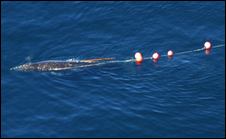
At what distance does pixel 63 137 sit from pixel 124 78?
927cm

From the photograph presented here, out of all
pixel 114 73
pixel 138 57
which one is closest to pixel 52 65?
pixel 114 73

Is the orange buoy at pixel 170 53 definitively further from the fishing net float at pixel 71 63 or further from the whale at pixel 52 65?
the whale at pixel 52 65

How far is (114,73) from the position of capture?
1874 inches

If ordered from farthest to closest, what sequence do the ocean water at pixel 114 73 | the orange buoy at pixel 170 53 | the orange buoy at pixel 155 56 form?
the orange buoy at pixel 170 53 → the orange buoy at pixel 155 56 → the ocean water at pixel 114 73

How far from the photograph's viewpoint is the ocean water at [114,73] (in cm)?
4156

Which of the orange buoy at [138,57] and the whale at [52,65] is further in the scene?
the orange buoy at [138,57]

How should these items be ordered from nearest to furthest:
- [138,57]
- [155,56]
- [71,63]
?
[71,63]
[138,57]
[155,56]

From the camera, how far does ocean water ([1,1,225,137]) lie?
136 ft

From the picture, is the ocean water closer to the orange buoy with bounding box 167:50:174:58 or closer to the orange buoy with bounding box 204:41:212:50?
the orange buoy with bounding box 167:50:174:58

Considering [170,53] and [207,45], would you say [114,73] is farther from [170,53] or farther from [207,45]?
[207,45]

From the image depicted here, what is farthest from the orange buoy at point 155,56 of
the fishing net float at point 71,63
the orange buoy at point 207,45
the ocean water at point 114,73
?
the orange buoy at point 207,45

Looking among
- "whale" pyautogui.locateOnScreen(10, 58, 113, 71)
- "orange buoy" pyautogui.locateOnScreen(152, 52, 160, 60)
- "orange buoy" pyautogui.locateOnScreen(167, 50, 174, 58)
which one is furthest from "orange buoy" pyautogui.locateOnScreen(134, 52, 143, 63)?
"whale" pyautogui.locateOnScreen(10, 58, 113, 71)

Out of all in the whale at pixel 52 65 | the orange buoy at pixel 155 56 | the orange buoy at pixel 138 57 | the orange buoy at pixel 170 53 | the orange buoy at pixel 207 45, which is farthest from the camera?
the orange buoy at pixel 207 45

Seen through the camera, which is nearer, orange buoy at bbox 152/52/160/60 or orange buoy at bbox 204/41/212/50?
orange buoy at bbox 152/52/160/60
